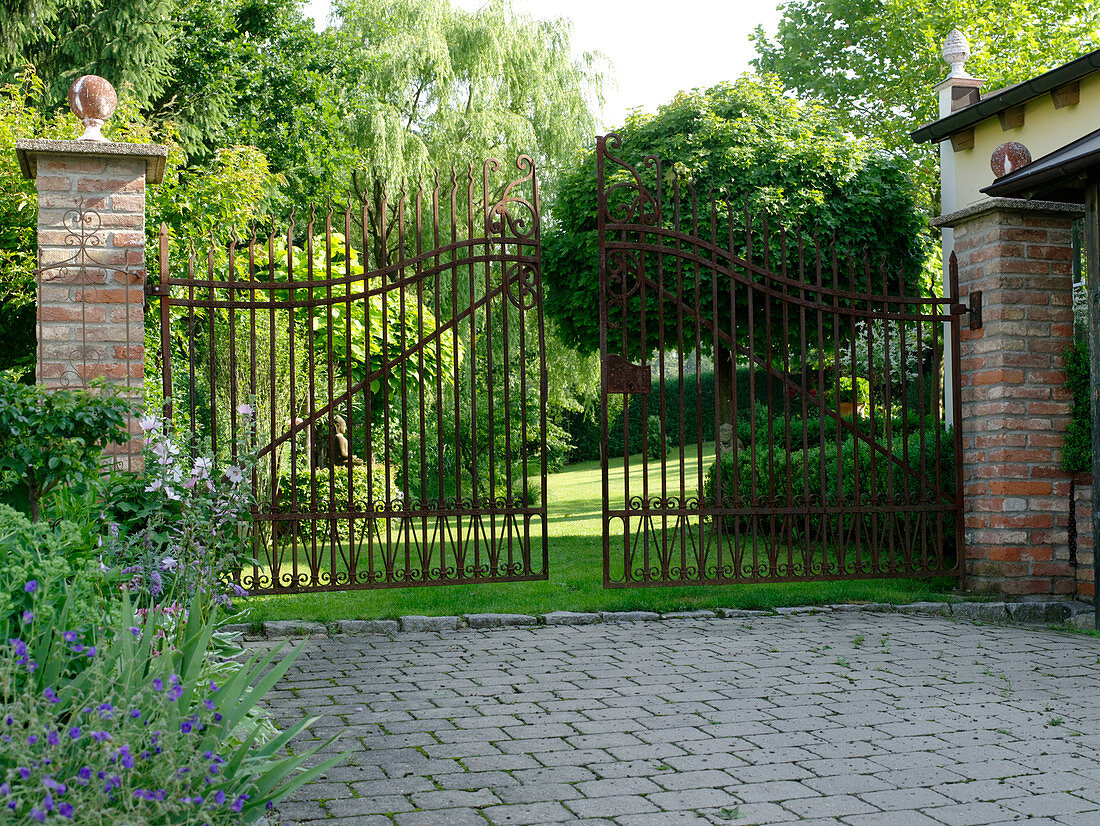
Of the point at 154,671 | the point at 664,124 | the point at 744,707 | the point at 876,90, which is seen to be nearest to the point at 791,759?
the point at 744,707

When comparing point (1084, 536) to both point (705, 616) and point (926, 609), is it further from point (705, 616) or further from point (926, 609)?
point (705, 616)

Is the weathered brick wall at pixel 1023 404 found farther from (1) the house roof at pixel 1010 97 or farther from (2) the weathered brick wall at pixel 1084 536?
(1) the house roof at pixel 1010 97

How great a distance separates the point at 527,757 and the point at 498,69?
42.6ft

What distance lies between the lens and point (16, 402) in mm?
3553

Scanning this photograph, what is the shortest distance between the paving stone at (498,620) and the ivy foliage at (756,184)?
4.19 m

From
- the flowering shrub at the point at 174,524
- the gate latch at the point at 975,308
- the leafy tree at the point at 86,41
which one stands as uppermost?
the leafy tree at the point at 86,41

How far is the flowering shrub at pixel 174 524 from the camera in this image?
3.72m

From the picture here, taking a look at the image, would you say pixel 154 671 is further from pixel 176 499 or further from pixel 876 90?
pixel 876 90

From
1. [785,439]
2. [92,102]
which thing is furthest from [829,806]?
[92,102]

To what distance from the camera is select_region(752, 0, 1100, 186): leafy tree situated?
646 inches

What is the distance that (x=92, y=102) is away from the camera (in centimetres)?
502

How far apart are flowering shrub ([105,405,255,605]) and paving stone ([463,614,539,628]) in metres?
1.43

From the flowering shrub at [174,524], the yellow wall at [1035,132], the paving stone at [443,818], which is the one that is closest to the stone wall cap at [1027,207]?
the yellow wall at [1035,132]

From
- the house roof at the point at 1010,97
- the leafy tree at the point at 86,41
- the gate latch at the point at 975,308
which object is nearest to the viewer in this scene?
the gate latch at the point at 975,308
